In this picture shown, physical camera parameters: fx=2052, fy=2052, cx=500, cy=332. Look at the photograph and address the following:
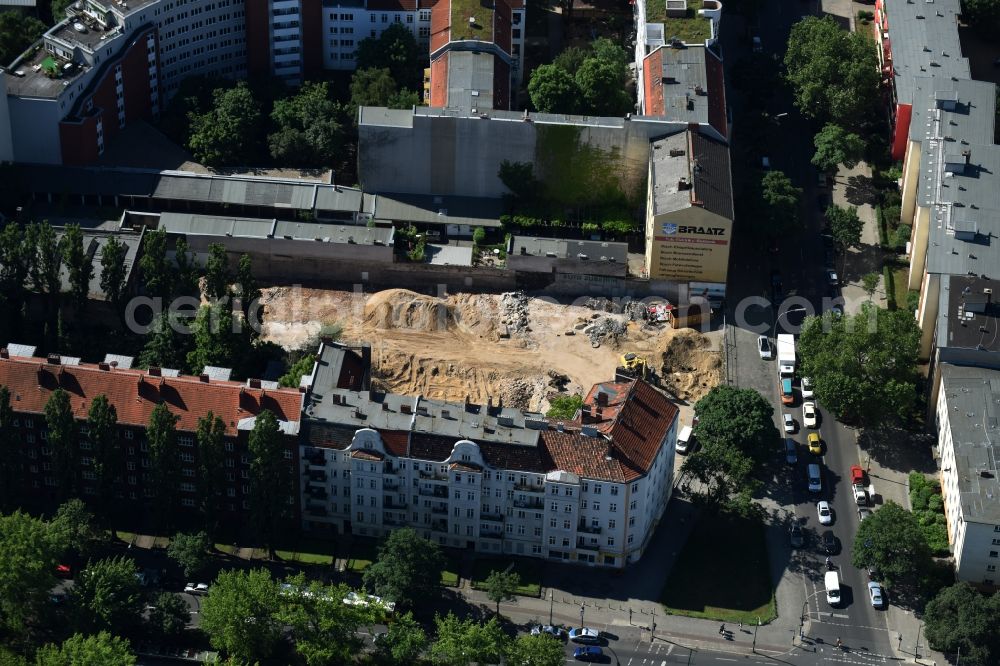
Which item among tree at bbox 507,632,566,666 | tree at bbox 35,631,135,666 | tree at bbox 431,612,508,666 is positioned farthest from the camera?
tree at bbox 431,612,508,666

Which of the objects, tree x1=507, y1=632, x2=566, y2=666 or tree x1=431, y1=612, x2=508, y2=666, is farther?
tree x1=431, y1=612, x2=508, y2=666

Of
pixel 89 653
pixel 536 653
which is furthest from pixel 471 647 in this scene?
pixel 89 653

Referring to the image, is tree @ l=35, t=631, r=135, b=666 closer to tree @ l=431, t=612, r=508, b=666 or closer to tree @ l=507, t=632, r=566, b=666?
tree @ l=431, t=612, r=508, b=666

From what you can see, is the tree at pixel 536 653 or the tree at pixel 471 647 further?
the tree at pixel 471 647

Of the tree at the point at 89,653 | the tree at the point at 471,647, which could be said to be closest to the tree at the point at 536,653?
the tree at the point at 471,647

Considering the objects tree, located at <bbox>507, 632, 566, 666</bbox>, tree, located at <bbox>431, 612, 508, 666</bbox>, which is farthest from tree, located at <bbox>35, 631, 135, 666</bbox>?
tree, located at <bbox>507, 632, 566, 666</bbox>

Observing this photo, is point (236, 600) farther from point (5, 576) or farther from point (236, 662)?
point (5, 576)

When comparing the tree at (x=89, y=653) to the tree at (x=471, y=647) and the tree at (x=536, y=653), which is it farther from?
the tree at (x=536, y=653)
